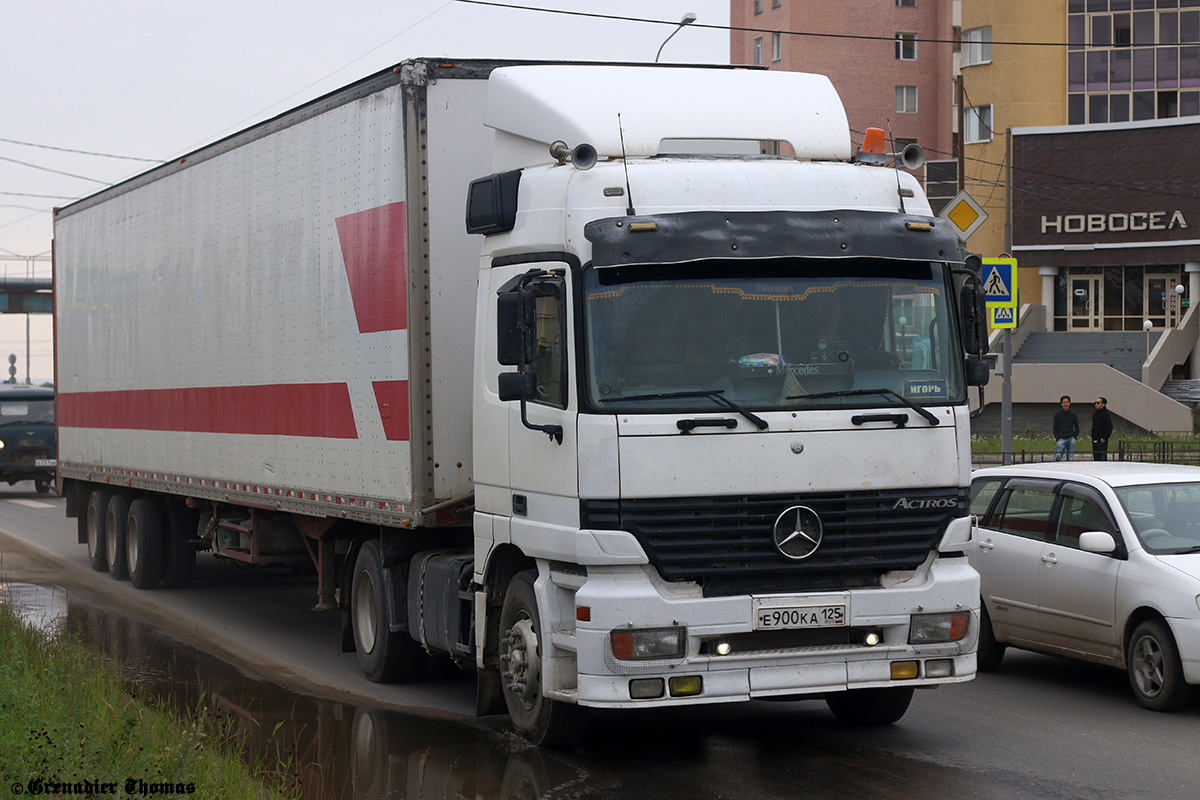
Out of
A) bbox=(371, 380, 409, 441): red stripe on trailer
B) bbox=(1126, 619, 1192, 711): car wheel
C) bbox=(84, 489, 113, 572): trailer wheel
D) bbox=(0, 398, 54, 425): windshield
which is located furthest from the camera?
bbox=(0, 398, 54, 425): windshield

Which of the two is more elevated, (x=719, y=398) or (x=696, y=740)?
(x=719, y=398)

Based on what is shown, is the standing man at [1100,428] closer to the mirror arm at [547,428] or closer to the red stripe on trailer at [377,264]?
the red stripe on trailer at [377,264]

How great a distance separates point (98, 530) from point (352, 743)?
10785 millimetres

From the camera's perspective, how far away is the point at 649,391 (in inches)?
293

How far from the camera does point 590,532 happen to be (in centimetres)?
734

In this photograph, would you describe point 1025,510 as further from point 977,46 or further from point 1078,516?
point 977,46

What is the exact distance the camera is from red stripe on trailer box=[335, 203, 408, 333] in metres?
9.62

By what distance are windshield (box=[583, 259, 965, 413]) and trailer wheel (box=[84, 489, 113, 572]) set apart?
11968 millimetres

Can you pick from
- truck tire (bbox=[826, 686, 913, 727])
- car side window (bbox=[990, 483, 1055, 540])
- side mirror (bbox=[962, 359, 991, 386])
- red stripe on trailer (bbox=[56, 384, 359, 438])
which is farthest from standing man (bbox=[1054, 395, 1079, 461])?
side mirror (bbox=[962, 359, 991, 386])

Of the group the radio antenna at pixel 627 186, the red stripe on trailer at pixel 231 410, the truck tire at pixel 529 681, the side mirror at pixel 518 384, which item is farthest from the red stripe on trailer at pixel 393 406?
the radio antenna at pixel 627 186

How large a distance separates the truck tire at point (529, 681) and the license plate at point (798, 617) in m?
1.20

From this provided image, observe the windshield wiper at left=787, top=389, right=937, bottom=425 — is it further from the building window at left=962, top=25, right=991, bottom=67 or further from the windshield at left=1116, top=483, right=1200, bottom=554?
the building window at left=962, top=25, right=991, bottom=67

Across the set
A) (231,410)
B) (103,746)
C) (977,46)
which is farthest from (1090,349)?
(103,746)

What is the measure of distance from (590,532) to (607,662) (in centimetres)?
63
